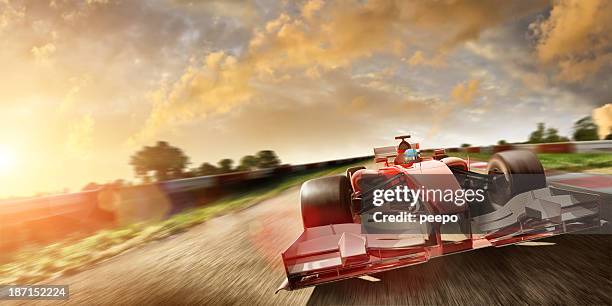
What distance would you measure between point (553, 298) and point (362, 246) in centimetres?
136

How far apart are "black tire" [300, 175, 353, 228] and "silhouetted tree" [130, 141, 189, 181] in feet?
57.3

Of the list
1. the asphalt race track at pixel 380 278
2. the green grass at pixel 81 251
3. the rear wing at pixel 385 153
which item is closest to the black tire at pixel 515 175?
the asphalt race track at pixel 380 278

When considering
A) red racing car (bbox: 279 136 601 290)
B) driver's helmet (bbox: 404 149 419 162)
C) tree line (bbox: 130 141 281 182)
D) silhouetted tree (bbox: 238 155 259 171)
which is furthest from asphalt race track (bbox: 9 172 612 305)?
silhouetted tree (bbox: 238 155 259 171)

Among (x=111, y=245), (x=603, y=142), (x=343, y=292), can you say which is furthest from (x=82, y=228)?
(x=603, y=142)

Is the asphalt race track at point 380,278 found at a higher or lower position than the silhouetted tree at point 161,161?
lower

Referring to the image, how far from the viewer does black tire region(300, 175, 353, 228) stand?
4.18 metres

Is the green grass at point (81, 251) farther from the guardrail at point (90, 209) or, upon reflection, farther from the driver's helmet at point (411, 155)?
the driver's helmet at point (411, 155)

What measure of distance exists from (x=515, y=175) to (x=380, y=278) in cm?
206

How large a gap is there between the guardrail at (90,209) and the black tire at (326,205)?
547cm

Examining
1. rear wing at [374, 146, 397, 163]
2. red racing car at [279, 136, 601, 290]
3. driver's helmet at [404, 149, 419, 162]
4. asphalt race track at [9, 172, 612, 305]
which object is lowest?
asphalt race track at [9, 172, 612, 305]

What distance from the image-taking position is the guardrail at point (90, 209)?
22.1 feet

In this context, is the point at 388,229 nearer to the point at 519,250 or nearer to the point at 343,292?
the point at 343,292

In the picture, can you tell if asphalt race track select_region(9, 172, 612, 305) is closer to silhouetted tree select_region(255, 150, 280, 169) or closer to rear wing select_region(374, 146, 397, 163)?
rear wing select_region(374, 146, 397, 163)

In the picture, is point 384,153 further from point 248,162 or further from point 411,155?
point 248,162
